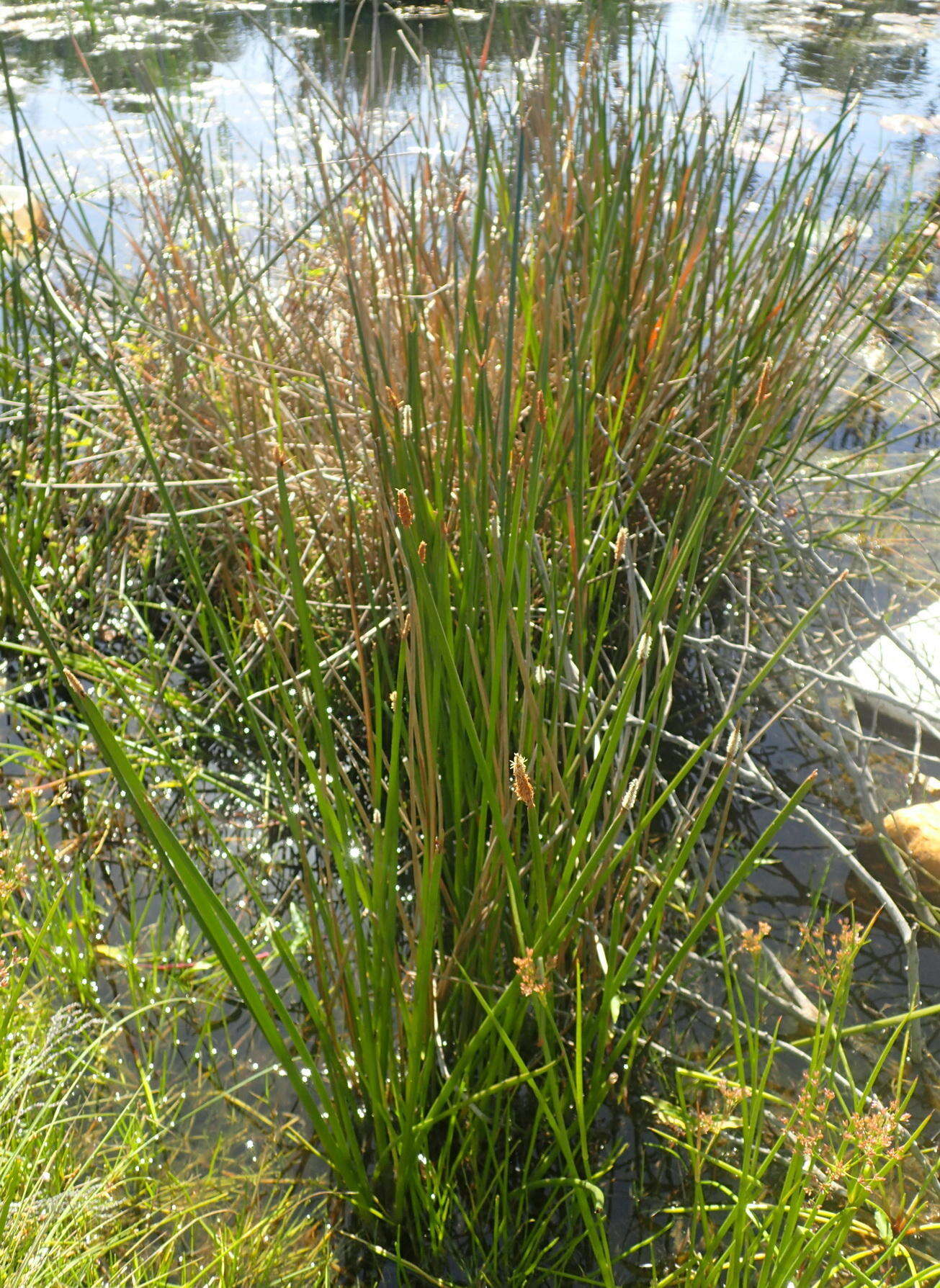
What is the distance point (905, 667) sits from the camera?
1.65 metres

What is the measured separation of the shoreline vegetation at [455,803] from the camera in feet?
2.76

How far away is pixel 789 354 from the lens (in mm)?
1614

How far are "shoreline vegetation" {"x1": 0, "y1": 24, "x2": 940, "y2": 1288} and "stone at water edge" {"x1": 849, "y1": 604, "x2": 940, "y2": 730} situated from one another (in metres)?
0.11

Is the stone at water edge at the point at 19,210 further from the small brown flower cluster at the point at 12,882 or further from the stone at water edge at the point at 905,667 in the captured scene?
the stone at water edge at the point at 905,667

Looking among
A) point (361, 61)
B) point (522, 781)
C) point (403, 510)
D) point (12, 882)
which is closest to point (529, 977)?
point (522, 781)

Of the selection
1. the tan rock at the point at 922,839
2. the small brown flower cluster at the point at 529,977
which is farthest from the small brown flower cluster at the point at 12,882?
the tan rock at the point at 922,839

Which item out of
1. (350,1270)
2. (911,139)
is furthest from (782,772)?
(911,139)

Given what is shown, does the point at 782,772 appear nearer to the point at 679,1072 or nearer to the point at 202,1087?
the point at 679,1072

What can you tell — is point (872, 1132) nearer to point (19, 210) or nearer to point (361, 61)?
point (19, 210)

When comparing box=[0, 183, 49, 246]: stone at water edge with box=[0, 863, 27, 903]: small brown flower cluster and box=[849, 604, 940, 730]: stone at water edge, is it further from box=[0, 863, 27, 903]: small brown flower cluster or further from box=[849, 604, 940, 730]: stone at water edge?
box=[849, 604, 940, 730]: stone at water edge

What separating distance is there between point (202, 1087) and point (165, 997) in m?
0.12

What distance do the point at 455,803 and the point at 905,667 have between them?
1.00 m

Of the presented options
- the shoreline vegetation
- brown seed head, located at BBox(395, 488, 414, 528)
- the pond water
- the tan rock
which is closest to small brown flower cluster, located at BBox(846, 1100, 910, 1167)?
the shoreline vegetation

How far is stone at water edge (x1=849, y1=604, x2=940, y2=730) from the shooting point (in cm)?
156
